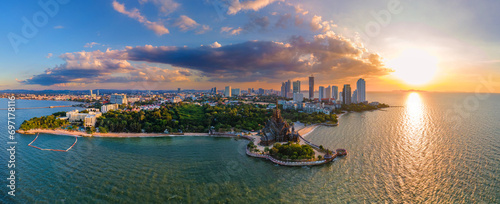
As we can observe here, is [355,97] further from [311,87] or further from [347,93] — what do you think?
[311,87]

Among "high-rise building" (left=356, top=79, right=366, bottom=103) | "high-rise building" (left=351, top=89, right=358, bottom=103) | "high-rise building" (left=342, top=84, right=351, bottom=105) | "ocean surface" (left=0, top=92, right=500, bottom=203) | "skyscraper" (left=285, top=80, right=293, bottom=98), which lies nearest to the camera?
"ocean surface" (left=0, top=92, right=500, bottom=203)

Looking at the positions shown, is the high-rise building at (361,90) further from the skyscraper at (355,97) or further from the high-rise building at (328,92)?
the high-rise building at (328,92)

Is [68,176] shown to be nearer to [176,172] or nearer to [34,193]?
[34,193]

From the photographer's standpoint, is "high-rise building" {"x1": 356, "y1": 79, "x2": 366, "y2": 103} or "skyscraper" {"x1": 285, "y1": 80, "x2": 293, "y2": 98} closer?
"high-rise building" {"x1": 356, "y1": 79, "x2": 366, "y2": 103}

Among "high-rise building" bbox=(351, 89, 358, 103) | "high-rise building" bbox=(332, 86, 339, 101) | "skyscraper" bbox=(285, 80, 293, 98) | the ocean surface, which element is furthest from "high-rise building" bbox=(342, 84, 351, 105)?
the ocean surface

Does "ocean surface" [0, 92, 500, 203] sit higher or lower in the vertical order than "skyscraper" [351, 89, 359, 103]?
Result: lower

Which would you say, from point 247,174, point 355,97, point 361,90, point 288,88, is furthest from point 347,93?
point 247,174

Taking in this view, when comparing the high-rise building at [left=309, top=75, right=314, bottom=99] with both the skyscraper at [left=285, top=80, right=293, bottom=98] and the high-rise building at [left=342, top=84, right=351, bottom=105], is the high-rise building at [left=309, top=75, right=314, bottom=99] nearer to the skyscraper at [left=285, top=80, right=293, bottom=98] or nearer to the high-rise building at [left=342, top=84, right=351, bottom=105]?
the skyscraper at [left=285, top=80, right=293, bottom=98]

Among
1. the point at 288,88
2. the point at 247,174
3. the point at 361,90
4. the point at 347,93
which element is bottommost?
the point at 247,174

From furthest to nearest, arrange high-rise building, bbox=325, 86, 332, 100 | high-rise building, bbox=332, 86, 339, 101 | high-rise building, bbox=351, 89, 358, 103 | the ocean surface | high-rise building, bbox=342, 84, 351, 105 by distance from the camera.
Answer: high-rise building, bbox=325, 86, 332, 100 < high-rise building, bbox=332, 86, 339, 101 < high-rise building, bbox=351, 89, 358, 103 < high-rise building, bbox=342, 84, 351, 105 < the ocean surface

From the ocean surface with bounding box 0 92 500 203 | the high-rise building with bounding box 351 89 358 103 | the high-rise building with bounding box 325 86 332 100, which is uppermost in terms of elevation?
the high-rise building with bounding box 325 86 332 100
